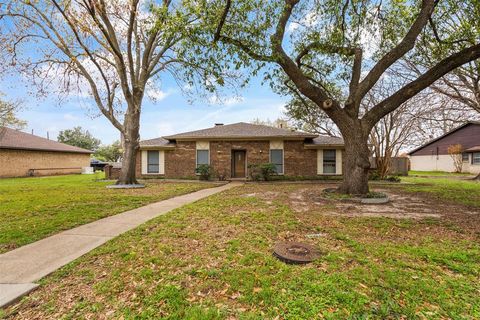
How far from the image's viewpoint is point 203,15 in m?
6.76

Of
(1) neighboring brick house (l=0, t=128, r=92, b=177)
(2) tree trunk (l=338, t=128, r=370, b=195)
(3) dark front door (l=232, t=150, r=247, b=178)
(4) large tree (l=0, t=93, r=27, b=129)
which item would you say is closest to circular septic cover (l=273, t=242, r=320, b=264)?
(2) tree trunk (l=338, t=128, r=370, b=195)

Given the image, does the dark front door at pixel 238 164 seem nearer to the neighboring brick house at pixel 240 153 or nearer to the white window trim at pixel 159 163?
the neighboring brick house at pixel 240 153

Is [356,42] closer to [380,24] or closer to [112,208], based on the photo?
[380,24]

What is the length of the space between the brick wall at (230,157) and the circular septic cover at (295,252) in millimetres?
11636

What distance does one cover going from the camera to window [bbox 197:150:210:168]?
15.6m

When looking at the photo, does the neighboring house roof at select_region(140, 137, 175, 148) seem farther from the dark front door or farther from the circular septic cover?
the circular septic cover

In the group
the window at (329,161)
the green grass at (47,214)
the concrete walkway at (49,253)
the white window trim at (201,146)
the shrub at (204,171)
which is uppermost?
the white window trim at (201,146)

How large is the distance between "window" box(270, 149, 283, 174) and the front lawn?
10641 millimetres

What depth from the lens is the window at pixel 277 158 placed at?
1523 cm

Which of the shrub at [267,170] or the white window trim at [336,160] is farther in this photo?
the white window trim at [336,160]

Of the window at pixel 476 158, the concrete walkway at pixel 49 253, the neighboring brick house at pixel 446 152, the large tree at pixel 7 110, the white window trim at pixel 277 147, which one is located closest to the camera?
the concrete walkway at pixel 49 253

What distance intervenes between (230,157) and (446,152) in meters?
25.5

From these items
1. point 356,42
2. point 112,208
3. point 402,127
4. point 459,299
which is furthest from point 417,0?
point 112,208

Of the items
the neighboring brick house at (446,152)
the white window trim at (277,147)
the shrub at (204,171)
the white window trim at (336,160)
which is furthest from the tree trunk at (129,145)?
the neighboring brick house at (446,152)
